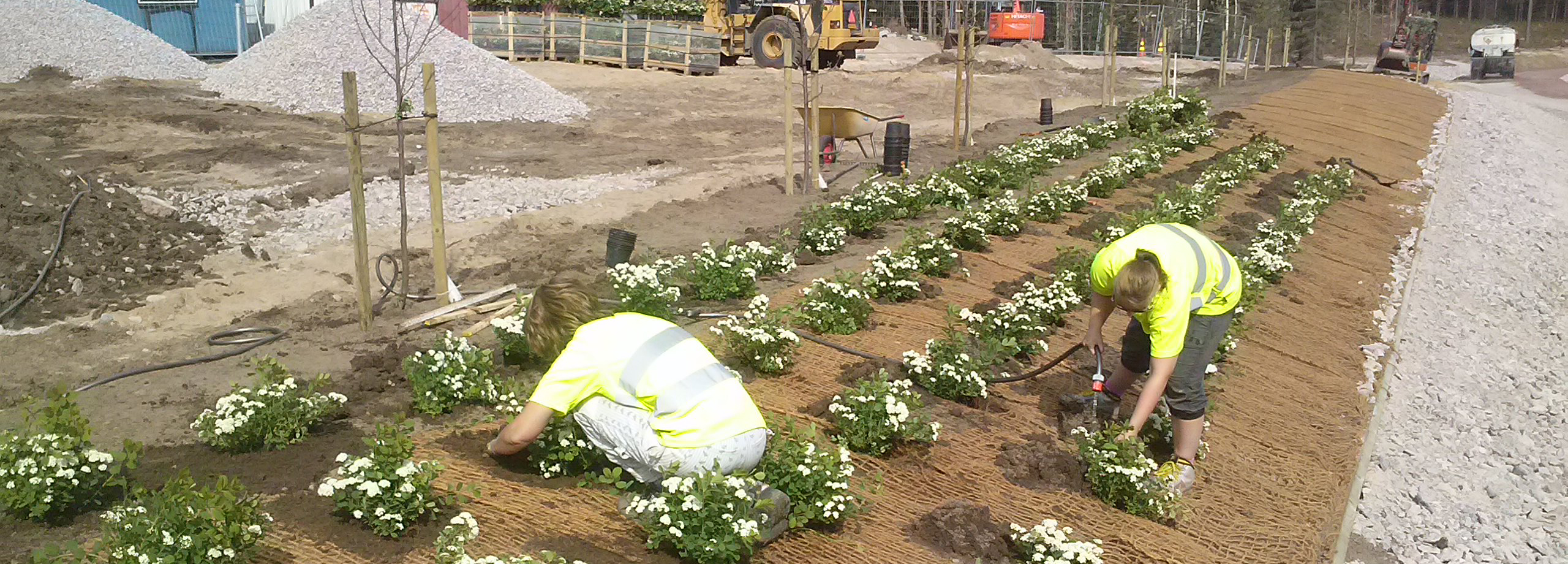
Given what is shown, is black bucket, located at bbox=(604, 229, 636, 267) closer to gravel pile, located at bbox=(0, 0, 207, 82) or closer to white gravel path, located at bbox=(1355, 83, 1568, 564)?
white gravel path, located at bbox=(1355, 83, 1568, 564)

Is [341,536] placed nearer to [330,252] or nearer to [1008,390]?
[1008,390]

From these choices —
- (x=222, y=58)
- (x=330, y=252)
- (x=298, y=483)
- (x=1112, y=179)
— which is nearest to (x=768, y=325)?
(x=298, y=483)

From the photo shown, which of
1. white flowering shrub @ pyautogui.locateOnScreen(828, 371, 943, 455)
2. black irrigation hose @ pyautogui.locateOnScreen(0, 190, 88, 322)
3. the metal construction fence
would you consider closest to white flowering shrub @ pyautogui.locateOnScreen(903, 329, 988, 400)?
white flowering shrub @ pyautogui.locateOnScreen(828, 371, 943, 455)

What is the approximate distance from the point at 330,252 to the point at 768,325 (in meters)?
6.47

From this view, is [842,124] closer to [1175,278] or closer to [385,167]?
[385,167]

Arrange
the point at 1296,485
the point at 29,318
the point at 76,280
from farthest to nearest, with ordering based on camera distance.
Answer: the point at 76,280 < the point at 29,318 < the point at 1296,485

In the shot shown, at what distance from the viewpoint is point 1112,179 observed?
44.1 ft

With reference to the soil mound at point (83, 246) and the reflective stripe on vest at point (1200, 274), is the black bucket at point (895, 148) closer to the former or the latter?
the soil mound at point (83, 246)

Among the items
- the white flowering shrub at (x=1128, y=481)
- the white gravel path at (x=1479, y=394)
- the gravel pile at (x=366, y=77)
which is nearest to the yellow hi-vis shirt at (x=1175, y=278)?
the white flowering shrub at (x=1128, y=481)

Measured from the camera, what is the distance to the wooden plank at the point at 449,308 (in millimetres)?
8336

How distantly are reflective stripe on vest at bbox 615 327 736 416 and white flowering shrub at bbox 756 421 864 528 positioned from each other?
1.75 feet

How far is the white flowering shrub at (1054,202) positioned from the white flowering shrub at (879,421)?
5.85 metres

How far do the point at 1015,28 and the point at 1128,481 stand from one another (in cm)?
4522

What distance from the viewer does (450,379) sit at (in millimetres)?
6199
